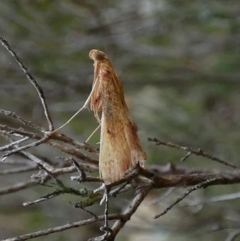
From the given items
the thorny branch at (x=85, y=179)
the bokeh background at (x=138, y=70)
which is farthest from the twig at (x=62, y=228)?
the bokeh background at (x=138, y=70)

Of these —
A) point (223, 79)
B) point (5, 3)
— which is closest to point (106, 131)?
point (5, 3)

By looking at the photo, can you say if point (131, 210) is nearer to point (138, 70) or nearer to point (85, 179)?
point (85, 179)

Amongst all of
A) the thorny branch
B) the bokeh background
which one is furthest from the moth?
the bokeh background

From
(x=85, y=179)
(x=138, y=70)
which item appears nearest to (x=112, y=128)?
(x=85, y=179)

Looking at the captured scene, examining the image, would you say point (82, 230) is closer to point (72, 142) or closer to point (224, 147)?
point (224, 147)

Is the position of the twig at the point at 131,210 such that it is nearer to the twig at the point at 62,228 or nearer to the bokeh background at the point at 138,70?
the twig at the point at 62,228
